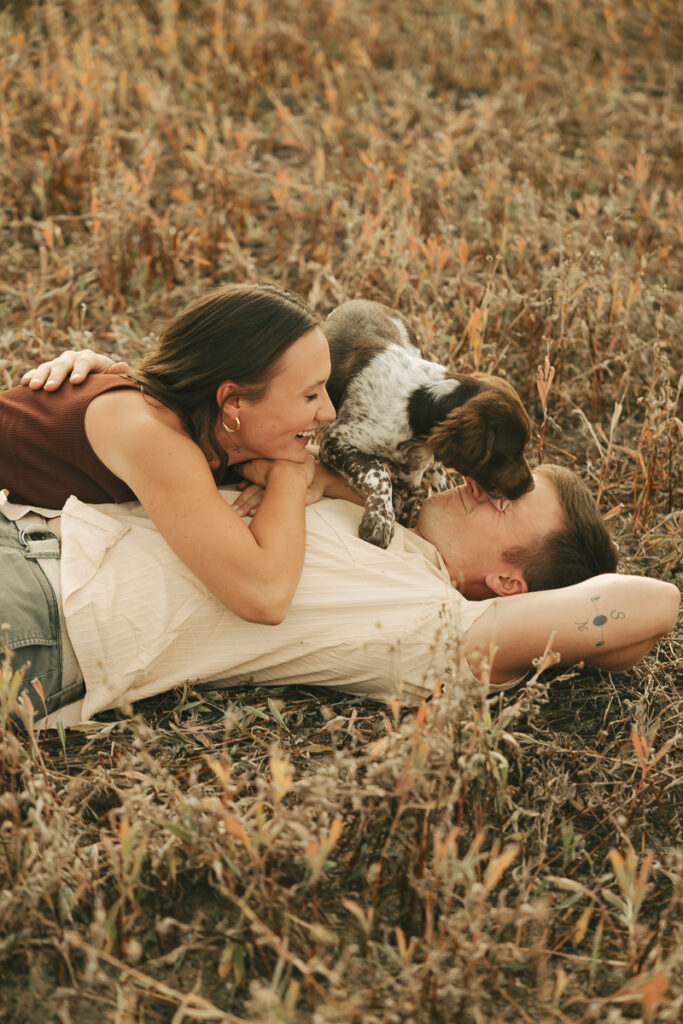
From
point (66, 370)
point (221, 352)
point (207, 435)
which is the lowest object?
point (207, 435)

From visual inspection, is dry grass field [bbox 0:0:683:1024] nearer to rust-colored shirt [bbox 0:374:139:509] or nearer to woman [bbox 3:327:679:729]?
woman [bbox 3:327:679:729]

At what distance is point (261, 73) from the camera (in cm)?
780

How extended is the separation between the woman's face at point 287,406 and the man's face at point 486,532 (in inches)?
25.5

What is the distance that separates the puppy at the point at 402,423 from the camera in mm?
3668

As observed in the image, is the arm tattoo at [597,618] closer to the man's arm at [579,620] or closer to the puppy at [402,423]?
the man's arm at [579,620]

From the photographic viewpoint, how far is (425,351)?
4.75 m

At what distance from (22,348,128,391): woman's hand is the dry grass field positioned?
109cm

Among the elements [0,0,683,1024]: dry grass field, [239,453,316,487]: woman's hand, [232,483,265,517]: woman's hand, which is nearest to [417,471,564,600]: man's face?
[0,0,683,1024]: dry grass field

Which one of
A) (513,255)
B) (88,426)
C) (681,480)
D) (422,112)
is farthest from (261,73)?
(88,426)

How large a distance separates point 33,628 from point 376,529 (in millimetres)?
1210

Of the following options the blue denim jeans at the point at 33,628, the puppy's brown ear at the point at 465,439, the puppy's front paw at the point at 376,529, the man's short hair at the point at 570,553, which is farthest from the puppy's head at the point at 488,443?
the blue denim jeans at the point at 33,628

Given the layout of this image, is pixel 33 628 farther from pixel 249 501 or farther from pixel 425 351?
pixel 425 351

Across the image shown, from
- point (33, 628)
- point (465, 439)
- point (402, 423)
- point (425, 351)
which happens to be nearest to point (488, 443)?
point (465, 439)

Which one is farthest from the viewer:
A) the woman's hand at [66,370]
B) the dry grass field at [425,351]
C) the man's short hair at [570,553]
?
the man's short hair at [570,553]
